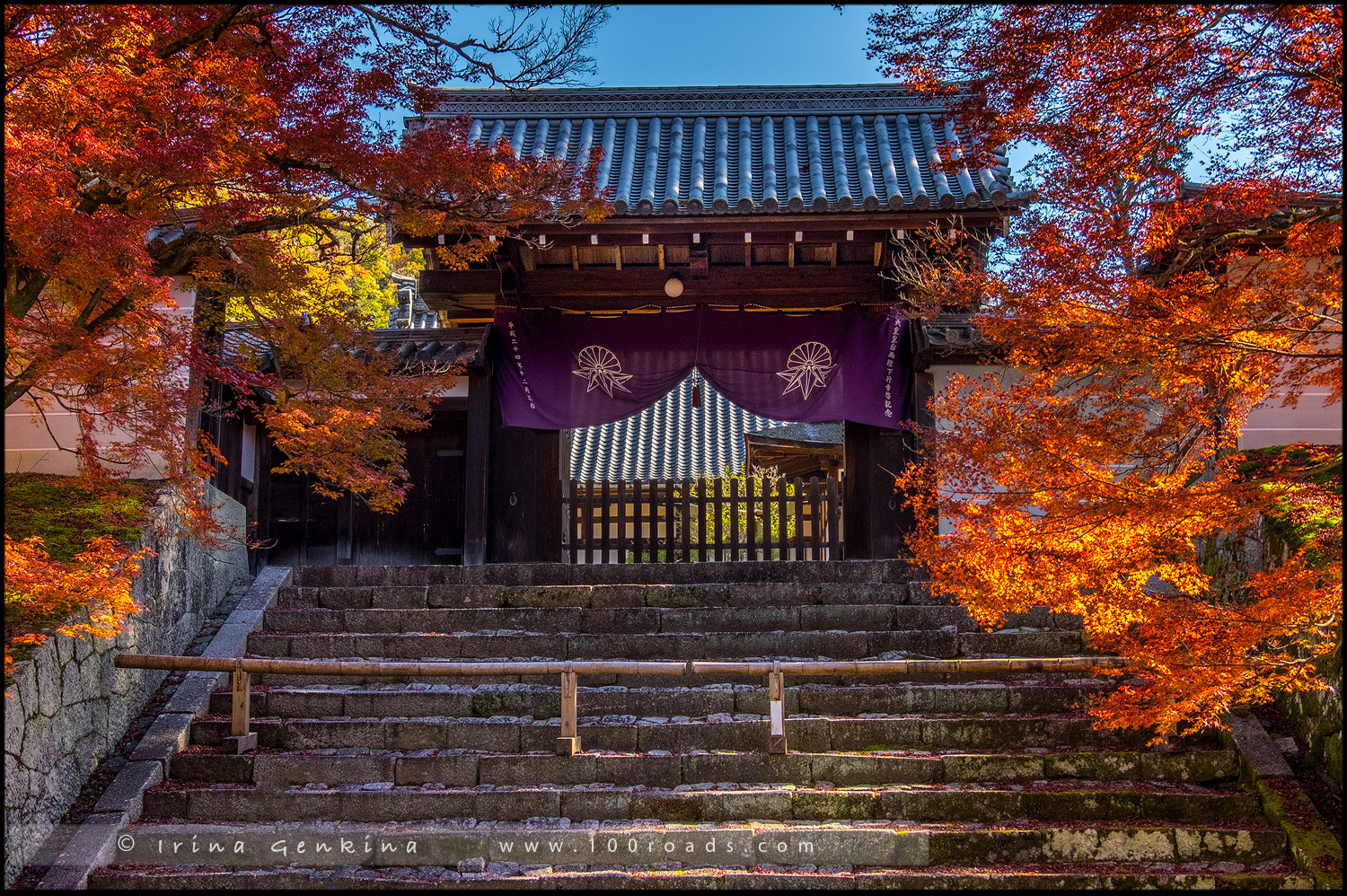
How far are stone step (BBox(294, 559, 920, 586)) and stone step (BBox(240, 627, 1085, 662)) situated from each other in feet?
3.84

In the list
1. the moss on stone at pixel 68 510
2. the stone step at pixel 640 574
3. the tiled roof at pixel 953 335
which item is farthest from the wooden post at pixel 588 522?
the moss on stone at pixel 68 510

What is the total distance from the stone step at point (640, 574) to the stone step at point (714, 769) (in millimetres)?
2788

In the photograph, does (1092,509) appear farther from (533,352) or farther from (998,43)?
(533,352)

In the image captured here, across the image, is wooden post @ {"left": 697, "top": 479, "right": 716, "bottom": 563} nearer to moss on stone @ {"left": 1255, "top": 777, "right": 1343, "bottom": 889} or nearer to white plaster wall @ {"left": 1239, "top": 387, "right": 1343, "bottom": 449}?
white plaster wall @ {"left": 1239, "top": 387, "right": 1343, "bottom": 449}

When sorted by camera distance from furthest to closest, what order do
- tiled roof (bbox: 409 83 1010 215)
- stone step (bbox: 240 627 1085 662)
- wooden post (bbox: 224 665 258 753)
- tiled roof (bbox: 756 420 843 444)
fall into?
tiled roof (bbox: 756 420 843 444) → tiled roof (bbox: 409 83 1010 215) → stone step (bbox: 240 627 1085 662) → wooden post (bbox: 224 665 258 753)

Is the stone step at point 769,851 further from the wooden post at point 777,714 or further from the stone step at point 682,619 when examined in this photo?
the stone step at point 682,619

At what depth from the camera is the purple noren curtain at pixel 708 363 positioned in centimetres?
1144

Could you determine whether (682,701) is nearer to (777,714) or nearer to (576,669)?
(777,714)

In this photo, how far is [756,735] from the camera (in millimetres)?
7188

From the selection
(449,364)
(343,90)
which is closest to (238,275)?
(343,90)

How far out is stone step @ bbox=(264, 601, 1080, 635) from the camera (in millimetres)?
8727

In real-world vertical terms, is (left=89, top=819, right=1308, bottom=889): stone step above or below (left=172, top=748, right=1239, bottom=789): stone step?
below

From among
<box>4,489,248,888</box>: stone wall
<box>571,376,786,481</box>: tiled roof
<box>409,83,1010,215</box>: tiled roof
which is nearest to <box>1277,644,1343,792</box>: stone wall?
<box>409,83,1010,215</box>: tiled roof

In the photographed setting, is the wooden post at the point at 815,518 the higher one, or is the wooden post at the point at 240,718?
the wooden post at the point at 815,518
